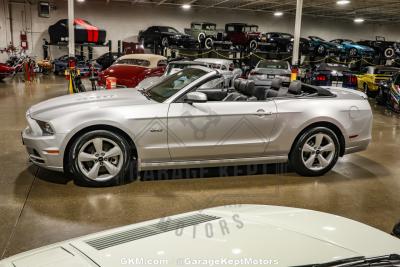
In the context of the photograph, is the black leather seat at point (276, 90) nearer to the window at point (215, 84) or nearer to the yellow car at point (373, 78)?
the window at point (215, 84)

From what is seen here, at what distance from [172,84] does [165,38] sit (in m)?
17.3

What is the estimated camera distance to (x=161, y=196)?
4473mm

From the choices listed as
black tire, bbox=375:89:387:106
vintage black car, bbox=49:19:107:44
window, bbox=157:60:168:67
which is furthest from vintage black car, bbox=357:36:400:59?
vintage black car, bbox=49:19:107:44

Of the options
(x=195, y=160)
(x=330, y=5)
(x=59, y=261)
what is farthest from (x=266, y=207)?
(x=330, y=5)

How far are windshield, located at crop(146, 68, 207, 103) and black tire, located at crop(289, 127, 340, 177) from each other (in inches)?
58.9

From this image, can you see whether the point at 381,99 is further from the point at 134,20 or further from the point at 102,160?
the point at 134,20

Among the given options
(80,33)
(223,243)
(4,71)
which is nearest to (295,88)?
(223,243)

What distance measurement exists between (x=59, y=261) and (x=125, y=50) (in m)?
21.7

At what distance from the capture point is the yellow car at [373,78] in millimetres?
13922

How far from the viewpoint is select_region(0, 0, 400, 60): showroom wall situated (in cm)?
2434

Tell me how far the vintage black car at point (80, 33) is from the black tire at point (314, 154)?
17.9 metres

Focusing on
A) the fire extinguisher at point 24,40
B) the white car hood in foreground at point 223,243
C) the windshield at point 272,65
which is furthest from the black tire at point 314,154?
the fire extinguisher at point 24,40

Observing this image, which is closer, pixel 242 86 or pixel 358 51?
pixel 242 86

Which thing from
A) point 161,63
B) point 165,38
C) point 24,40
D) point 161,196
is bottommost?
point 161,196
